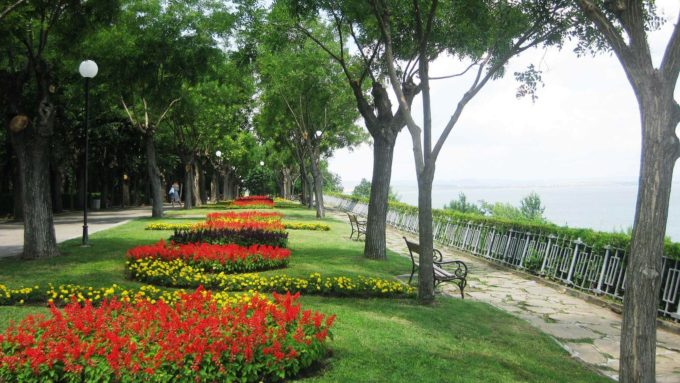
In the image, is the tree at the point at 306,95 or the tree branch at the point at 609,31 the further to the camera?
the tree at the point at 306,95

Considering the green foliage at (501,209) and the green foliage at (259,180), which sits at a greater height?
the green foliage at (259,180)

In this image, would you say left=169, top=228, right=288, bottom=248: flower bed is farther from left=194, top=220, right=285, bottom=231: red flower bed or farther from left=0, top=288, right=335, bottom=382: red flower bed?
left=0, top=288, right=335, bottom=382: red flower bed

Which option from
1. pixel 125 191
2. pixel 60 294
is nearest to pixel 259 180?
pixel 125 191

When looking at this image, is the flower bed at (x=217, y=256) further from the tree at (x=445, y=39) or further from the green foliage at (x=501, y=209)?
the green foliage at (x=501, y=209)

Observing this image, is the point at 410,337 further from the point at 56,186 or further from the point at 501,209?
the point at 56,186

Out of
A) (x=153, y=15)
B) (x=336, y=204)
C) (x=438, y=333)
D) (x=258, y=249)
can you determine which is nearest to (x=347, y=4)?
(x=258, y=249)

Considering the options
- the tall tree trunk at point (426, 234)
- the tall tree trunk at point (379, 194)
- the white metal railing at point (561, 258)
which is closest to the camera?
the tall tree trunk at point (426, 234)

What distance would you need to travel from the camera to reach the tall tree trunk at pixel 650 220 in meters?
4.54

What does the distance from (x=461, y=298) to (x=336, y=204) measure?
40.6 metres

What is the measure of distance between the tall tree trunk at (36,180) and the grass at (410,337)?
1.74 feet

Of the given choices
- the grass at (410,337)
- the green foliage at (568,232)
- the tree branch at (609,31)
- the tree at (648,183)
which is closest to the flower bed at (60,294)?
the grass at (410,337)

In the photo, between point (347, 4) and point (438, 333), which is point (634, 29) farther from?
point (347, 4)

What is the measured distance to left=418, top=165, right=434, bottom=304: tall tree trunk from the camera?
855cm

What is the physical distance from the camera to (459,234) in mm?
18031
